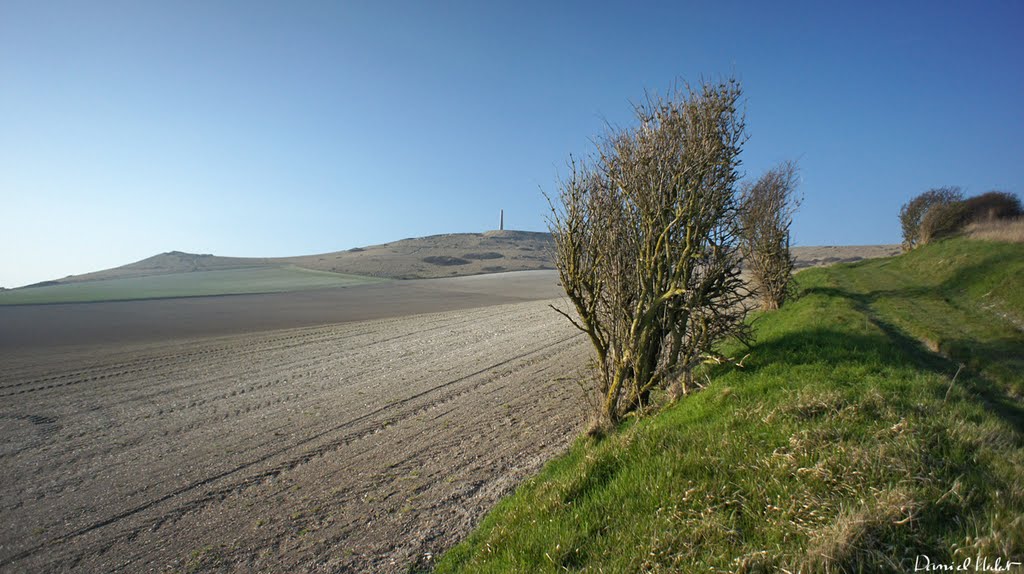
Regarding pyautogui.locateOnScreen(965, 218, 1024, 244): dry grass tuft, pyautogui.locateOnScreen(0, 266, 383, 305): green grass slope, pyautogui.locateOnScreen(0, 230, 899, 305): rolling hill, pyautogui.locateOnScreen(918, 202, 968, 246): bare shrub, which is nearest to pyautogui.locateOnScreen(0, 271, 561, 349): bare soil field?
pyautogui.locateOnScreen(0, 266, 383, 305): green grass slope

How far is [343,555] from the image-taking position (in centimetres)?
612

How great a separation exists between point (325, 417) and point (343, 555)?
640 cm

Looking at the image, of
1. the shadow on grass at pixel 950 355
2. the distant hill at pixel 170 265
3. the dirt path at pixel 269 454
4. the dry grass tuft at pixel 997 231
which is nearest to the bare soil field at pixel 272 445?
the dirt path at pixel 269 454

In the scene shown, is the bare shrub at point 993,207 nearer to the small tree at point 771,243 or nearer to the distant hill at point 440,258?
the small tree at point 771,243

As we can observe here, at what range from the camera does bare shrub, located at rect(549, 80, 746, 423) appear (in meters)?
7.92

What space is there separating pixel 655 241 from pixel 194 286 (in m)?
68.5

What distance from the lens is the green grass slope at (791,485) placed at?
3.34 metres

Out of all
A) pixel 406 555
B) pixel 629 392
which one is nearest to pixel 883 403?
pixel 629 392

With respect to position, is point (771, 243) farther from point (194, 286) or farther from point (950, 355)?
point (194, 286)

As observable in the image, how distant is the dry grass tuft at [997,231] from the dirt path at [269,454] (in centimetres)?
2037

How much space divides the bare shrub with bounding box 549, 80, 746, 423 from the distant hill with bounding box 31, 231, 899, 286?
59.7m

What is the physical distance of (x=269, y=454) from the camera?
32.2 feet

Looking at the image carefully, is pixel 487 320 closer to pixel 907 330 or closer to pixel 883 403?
pixel 907 330

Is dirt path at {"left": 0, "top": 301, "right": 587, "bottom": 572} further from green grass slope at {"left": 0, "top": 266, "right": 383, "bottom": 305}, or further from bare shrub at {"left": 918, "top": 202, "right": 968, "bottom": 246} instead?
green grass slope at {"left": 0, "top": 266, "right": 383, "bottom": 305}
